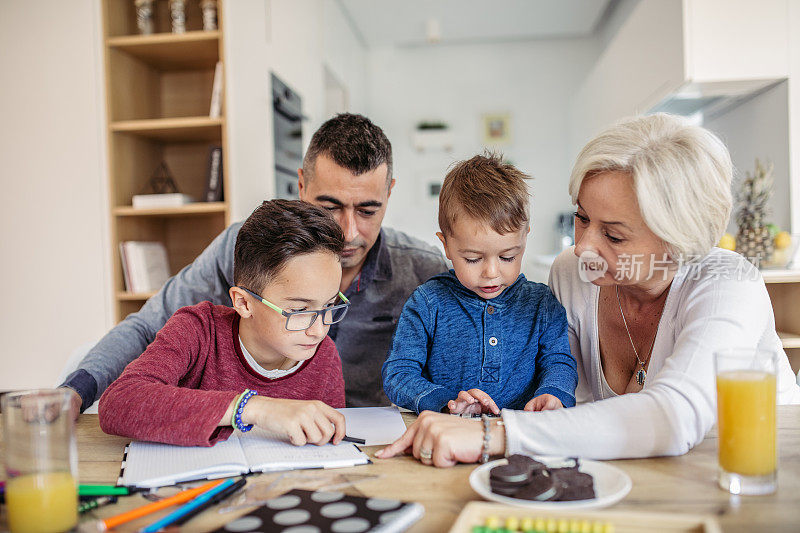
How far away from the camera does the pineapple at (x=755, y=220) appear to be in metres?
2.84

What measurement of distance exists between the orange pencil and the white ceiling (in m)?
5.64

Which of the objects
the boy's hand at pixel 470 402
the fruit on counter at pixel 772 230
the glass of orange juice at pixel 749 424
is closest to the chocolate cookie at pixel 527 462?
the glass of orange juice at pixel 749 424

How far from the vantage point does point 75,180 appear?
3234mm

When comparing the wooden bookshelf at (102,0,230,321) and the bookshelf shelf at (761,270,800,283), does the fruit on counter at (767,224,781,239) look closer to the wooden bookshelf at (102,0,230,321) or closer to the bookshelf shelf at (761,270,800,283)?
the bookshelf shelf at (761,270,800,283)

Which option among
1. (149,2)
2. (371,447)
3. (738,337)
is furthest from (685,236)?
(149,2)

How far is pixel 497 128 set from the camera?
702 cm

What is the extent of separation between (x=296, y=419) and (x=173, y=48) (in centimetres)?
283

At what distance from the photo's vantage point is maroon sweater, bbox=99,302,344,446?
1.07 metres

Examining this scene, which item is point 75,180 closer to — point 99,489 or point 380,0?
point 99,489

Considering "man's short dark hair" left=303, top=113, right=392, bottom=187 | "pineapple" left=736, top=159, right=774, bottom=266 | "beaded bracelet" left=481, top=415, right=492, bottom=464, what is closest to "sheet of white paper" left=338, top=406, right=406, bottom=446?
"beaded bracelet" left=481, top=415, right=492, bottom=464

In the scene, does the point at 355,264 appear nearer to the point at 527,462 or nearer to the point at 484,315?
the point at 484,315

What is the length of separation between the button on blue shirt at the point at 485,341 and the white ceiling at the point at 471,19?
495 cm

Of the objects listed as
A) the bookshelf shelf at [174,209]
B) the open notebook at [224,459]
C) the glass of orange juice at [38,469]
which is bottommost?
the open notebook at [224,459]

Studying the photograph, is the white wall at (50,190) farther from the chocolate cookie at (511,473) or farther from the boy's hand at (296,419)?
the chocolate cookie at (511,473)
